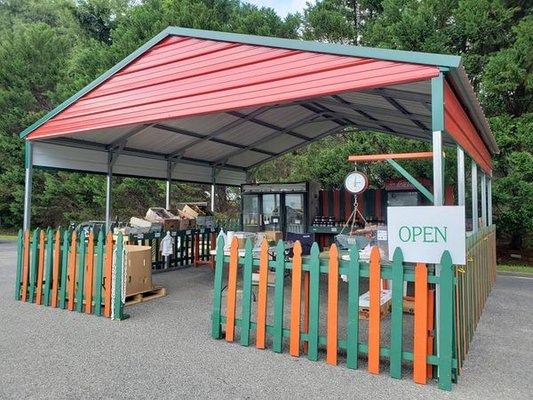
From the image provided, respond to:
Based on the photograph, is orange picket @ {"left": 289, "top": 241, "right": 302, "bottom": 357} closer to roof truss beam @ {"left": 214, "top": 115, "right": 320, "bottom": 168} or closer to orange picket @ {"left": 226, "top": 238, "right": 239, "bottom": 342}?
orange picket @ {"left": 226, "top": 238, "right": 239, "bottom": 342}

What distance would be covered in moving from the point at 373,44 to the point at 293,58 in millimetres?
10379

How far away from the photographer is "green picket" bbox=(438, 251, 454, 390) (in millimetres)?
3434

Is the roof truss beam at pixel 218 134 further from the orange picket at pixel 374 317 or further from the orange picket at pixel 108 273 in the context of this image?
the orange picket at pixel 374 317

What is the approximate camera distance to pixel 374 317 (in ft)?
12.5

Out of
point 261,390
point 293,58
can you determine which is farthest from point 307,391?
point 293,58

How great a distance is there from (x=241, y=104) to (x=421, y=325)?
316cm

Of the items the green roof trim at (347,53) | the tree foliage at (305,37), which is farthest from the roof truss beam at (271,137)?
the green roof trim at (347,53)

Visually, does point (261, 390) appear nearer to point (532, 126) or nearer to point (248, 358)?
point (248, 358)

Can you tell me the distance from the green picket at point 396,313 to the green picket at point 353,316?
0.34m

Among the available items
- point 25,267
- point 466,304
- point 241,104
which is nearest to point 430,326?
point 466,304

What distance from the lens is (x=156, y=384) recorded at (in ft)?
11.3

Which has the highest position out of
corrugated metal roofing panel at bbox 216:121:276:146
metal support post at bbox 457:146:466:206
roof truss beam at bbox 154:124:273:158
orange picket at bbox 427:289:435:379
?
corrugated metal roofing panel at bbox 216:121:276:146

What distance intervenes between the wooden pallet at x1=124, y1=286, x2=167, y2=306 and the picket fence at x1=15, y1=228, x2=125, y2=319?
0.58m

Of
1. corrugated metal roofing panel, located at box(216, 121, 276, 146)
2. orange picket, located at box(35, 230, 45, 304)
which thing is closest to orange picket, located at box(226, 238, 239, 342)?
orange picket, located at box(35, 230, 45, 304)
